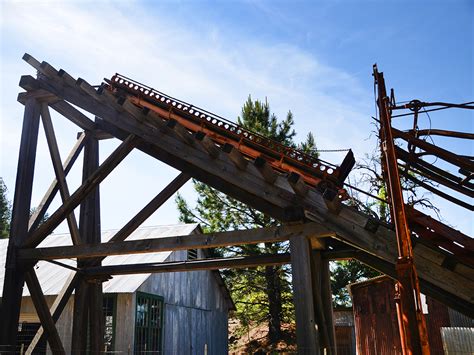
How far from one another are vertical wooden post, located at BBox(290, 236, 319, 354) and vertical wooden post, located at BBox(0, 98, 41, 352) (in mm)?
4984

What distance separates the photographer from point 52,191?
889 centimetres

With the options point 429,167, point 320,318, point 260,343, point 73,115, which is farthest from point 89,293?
point 260,343

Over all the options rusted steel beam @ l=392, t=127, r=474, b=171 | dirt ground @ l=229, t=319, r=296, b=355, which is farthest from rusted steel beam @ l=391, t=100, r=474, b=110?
dirt ground @ l=229, t=319, r=296, b=355

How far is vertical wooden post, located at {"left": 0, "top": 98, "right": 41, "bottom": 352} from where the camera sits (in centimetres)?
781

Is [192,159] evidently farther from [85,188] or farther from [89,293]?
[89,293]

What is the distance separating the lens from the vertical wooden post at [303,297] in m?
5.96

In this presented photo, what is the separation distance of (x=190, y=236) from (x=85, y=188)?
7.80ft

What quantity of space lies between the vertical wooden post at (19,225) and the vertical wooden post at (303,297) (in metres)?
4.98

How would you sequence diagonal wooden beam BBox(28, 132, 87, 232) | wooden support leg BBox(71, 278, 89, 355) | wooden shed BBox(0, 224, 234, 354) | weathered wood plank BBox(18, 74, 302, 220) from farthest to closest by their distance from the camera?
wooden shed BBox(0, 224, 234, 354), wooden support leg BBox(71, 278, 89, 355), diagonal wooden beam BBox(28, 132, 87, 232), weathered wood plank BBox(18, 74, 302, 220)

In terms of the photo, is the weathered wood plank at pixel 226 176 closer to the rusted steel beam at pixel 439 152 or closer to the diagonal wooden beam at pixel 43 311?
the rusted steel beam at pixel 439 152

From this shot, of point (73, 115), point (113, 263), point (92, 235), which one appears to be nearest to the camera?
point (73, 115)

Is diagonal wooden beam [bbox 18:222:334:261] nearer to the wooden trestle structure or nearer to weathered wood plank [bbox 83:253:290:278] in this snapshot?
the wooden trestle structure

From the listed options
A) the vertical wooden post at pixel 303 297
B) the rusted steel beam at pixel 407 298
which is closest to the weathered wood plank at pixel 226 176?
the vertical wooden post at pixel 303 297

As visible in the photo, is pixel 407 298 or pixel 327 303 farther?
pixel 327 303
